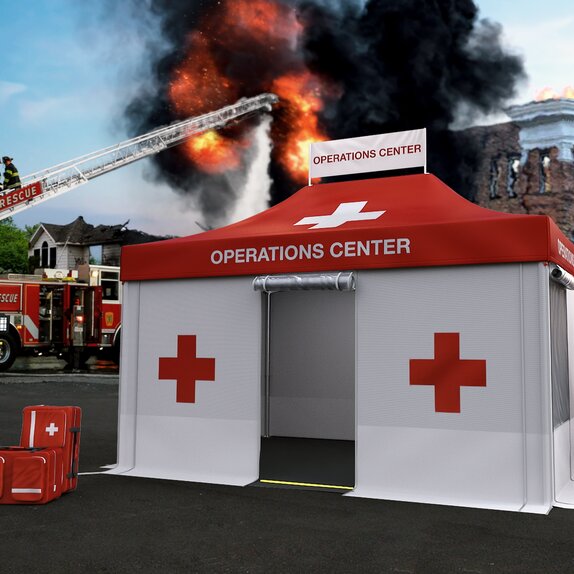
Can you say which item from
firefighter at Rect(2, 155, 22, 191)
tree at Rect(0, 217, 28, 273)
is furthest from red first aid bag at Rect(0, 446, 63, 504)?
tree at Rect(0, 217, 28, 273)

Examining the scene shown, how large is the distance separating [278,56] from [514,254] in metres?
49.5

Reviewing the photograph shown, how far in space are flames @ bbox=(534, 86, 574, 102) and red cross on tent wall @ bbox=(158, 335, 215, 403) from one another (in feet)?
118

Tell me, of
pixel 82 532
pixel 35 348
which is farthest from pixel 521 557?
pixel 35 348

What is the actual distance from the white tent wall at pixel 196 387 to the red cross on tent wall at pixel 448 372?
1.49m

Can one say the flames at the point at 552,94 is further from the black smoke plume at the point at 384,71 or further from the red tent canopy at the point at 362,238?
the red tent canopy at the point at 362,238

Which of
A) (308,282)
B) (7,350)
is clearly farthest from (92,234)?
(308,282)

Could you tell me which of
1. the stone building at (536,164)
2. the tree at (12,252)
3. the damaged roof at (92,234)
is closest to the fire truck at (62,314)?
the stone building at (536,164)

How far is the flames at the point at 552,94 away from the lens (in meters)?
39.0

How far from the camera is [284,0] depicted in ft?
182

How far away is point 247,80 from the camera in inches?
2083

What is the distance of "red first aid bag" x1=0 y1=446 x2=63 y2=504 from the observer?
220 inches

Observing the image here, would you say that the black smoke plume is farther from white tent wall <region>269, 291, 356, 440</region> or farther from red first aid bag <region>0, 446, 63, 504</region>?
red first aid bag <region>0, 446, 63, 504</region>

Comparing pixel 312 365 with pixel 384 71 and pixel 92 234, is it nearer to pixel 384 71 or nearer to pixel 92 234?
pixel 384 71

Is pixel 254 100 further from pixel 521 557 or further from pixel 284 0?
pixel 521 557
